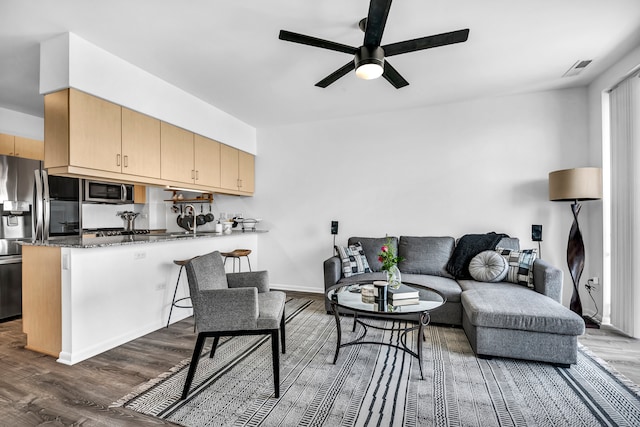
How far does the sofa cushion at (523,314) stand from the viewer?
229cm

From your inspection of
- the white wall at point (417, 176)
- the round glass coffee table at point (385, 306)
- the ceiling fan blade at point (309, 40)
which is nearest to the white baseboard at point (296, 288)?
the white wall at point (417, 176)

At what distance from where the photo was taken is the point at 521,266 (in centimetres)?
321

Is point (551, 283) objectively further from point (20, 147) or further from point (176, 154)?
point (20, 147)

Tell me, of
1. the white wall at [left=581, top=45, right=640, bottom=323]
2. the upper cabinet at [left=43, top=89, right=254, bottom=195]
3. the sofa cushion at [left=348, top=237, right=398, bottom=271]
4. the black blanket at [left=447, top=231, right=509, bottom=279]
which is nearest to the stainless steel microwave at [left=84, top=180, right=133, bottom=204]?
the upper cabinet at [left=43, top=89, right=254, bottom=195]

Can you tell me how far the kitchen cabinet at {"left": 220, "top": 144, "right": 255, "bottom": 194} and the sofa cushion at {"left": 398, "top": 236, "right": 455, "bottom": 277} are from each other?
2.64m

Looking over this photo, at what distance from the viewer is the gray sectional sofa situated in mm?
2318

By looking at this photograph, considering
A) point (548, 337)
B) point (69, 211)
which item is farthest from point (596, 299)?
point (69, 211)

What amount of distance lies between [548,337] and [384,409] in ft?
4.78

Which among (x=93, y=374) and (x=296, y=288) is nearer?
(x=93, y=374)

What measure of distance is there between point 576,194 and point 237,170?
425cm

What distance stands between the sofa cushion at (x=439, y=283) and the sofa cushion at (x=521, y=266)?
1.91 ft

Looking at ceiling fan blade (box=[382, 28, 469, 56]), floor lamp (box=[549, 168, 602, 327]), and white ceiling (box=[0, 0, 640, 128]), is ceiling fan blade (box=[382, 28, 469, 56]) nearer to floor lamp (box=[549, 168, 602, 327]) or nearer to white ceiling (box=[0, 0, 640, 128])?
white ceiling (box=[0, 0, 640, 128])

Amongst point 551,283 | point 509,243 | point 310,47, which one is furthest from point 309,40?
point 509,243

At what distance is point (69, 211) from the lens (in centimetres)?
417
